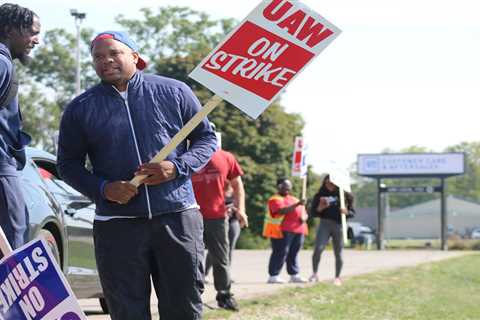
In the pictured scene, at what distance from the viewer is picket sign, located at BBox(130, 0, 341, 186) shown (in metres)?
5.51

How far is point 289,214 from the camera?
17469 millimetres

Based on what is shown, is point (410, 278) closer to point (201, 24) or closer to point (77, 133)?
point (77, 133)

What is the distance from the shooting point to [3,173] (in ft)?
18.2

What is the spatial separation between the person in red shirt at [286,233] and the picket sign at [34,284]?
11.9 meters

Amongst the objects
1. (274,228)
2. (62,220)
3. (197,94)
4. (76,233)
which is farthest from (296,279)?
(197,94)

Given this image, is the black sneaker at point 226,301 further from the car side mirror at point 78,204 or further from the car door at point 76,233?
the car side mirror at point 78,204

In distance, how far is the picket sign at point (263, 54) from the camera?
18.1 ft

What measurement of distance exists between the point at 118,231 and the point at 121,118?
0.55 metres

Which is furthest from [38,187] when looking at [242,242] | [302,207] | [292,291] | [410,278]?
[242,242]

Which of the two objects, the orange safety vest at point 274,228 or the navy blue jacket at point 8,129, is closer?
the navy blue jacket at point 8,129

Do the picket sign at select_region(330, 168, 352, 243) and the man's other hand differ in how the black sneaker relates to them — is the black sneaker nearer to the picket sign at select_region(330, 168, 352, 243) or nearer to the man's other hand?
the picket sign at select_region(330, 168, 352, 243)

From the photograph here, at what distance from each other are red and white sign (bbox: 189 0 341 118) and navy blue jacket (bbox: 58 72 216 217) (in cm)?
23

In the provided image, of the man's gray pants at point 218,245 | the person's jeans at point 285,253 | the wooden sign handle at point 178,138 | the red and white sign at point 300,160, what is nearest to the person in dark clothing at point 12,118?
the wooden sign handle at point 178,138

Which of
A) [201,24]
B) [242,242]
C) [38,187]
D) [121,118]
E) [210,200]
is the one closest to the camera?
[121,118]
